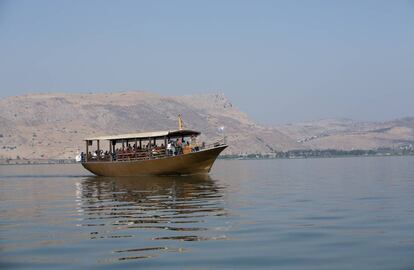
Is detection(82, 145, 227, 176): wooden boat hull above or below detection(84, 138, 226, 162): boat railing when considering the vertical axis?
below

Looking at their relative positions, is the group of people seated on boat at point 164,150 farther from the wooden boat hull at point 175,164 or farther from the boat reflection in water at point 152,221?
the boat reflection in water at point 152,221

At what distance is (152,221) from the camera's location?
18.0 m

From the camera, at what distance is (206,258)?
40.8ft

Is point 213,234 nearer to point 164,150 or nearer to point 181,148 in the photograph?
point 181,148

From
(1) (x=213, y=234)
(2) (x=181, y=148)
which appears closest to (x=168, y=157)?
(2) (x=181, y=148)

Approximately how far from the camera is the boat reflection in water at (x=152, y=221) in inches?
550

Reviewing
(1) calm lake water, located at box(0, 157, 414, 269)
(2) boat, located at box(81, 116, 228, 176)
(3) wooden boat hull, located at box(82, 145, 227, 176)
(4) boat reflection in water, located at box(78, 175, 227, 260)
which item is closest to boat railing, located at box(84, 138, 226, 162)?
(2) boat, located at box(81, 116, 228, 176)

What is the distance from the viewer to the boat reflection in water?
45.8ft

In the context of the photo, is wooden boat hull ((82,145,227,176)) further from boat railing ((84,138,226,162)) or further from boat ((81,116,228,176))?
boat railing ((84,138,226,162))

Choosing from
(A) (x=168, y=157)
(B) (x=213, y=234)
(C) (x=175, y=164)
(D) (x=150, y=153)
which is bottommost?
(B) (x=213, y=234)

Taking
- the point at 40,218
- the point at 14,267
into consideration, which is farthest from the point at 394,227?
the point at 40,218

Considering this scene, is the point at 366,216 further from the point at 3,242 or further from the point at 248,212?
the point at 3,242

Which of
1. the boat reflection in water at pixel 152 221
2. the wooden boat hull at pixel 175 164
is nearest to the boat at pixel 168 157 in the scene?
the wooden boat hull at pixel 175 164

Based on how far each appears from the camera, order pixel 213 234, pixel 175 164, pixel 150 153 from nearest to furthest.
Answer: pixel 213 234
pixel 175 164
pixel 150 153
